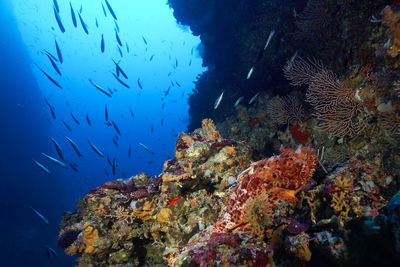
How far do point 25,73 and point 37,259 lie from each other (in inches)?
1393

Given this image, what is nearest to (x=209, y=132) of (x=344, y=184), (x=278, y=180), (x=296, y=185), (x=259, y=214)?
(x=278, y=180)

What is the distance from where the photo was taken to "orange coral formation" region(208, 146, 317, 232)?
8.85ft

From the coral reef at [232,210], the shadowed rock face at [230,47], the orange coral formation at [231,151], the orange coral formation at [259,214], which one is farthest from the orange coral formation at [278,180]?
the shadowed rock face at [230,47]

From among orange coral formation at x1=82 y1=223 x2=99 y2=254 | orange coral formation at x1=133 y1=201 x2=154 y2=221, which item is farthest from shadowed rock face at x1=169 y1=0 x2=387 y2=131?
orange coral formation at x1=82 y1=223 x2=99 y2=254

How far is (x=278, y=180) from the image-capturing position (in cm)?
274

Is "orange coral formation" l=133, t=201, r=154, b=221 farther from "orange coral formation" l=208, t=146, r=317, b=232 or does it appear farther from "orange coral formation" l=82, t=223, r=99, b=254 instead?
"orange coral formation" l=208, t=146, r=317, b=232

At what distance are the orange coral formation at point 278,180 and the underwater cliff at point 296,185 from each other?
15mm

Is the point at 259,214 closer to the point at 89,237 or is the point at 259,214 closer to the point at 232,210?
the point at 232,210

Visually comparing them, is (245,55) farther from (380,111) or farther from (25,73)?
(25,73)

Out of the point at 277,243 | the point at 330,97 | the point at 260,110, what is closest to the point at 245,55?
the point at 260,110

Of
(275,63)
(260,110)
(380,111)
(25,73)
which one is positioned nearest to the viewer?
(380,111)

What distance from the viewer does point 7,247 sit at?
23.2 meters

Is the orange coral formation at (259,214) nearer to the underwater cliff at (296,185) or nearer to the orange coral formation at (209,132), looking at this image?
the underwater cliff at (296,185)

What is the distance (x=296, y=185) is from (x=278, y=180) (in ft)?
0.84
